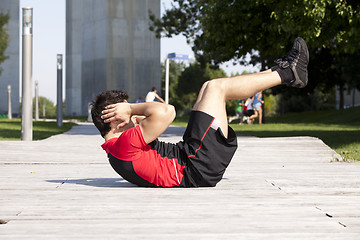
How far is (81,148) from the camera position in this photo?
363 inches

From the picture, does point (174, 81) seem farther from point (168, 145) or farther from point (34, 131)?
point (168, 145)

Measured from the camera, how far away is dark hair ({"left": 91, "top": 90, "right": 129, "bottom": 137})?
13.7ft

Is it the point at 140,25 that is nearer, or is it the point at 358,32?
the point at 358,32

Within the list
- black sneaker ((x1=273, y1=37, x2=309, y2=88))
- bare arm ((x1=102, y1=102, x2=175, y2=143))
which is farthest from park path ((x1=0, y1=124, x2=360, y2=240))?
black sneaker ((x1=273, y1=37, x2=309, y2=88))

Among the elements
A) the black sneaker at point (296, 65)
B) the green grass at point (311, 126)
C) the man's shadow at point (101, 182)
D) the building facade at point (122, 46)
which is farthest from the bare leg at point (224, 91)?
the building facade at point (122, 46)

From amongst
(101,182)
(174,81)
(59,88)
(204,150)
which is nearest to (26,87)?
(101,182)

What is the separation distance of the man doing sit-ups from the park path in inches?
5.9

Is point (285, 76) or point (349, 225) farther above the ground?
point (285, 76)

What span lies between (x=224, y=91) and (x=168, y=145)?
666 millimetres

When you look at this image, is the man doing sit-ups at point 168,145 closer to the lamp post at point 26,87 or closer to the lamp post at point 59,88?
the lamp post at point 26,87

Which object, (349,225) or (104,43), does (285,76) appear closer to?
(349,225)

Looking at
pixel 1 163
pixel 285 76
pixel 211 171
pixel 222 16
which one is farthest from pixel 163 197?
pixel 222 16

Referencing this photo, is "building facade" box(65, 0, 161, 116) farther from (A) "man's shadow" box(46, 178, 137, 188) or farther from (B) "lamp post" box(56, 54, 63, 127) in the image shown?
(A) "man's shadow" box(46, 178, 137, 188)

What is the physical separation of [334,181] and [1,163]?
448cm
